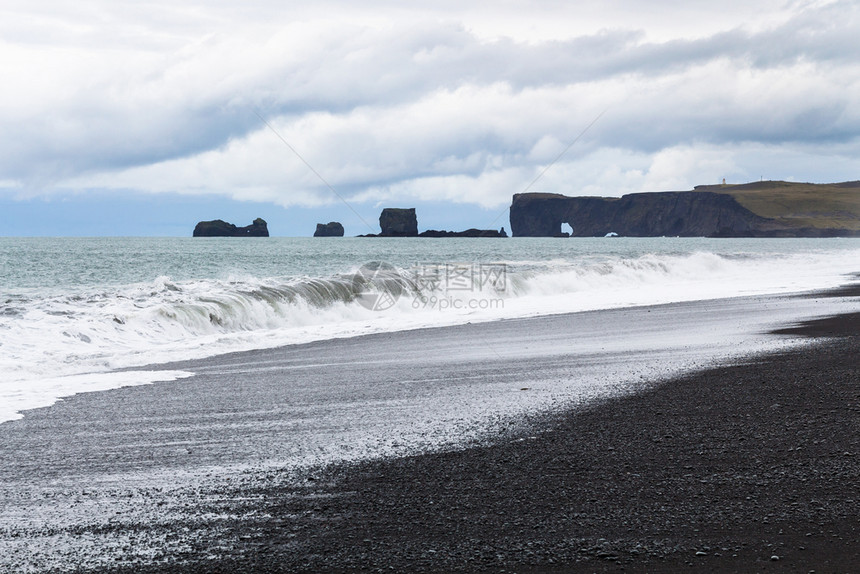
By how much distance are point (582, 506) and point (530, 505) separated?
0.26 meters

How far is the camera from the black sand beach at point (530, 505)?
316 cm

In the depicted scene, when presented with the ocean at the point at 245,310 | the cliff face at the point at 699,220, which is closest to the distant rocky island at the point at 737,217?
the cliff face at the point at 699,220

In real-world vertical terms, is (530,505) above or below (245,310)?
below

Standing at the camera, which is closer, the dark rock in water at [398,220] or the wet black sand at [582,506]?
the wet black sand at [582,506]

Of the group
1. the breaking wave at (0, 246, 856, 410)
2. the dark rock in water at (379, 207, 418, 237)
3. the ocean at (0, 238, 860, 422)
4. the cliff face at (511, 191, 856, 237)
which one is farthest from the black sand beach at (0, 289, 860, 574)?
the cliff face at (511, 191, 856, 237)

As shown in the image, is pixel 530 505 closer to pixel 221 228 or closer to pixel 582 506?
pixel 582 506

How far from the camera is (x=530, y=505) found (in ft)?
12.4

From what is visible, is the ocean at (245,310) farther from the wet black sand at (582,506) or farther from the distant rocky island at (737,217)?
the distant rocky island at (737,217)

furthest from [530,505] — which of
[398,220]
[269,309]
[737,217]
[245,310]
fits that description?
[737,217]

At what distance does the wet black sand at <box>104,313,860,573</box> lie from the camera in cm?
314

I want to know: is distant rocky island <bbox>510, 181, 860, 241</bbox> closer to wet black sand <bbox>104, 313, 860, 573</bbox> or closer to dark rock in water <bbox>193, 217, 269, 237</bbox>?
dark rock in water <bbox>193, 217, 269, 237</bbox>

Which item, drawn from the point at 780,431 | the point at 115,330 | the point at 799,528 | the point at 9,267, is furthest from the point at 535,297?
the point at 9,267

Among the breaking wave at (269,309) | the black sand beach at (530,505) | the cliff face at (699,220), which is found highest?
the cliff face at (699,220)

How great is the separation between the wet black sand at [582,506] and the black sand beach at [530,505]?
0.01 meters
